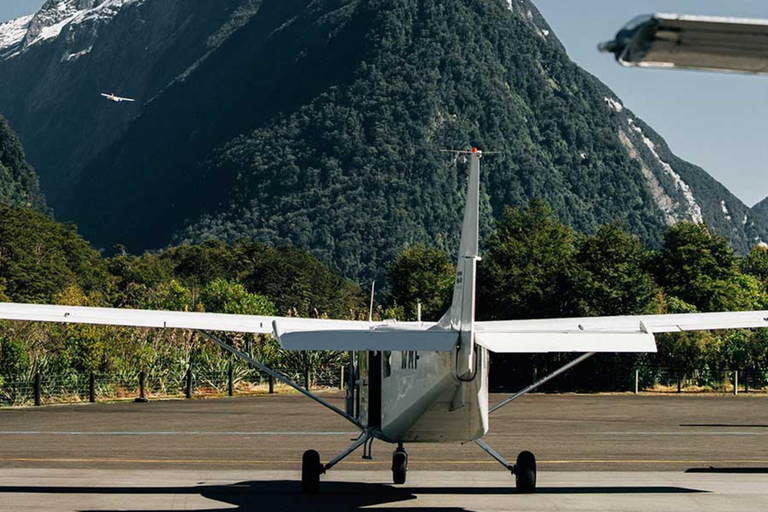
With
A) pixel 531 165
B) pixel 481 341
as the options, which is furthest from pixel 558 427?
pixel 531 165

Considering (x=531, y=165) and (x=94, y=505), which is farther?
(x=531, y=165)

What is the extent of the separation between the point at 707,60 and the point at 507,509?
10.3 m

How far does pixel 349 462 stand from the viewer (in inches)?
758

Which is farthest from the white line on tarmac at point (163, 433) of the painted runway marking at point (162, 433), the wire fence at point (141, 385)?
the wire fence at point (141, 385)

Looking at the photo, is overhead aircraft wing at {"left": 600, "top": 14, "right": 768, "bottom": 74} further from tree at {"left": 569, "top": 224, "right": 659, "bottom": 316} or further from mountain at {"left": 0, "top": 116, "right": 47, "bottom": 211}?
mountain at {"left": 0, "top": 116, "right": 47, "bottom": 211}

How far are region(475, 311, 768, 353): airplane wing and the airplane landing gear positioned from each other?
1522mm

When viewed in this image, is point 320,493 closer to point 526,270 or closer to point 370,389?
point 370,389

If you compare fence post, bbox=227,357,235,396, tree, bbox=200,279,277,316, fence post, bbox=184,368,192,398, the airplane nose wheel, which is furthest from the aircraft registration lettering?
tree, bbox=200,279,277,316

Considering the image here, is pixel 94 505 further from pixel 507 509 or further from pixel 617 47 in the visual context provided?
pixel 617 47

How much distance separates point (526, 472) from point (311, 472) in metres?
2.54

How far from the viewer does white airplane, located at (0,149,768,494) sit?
37.4 feet

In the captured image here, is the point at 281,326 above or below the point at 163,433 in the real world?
above

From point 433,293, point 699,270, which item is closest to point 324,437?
point 699,270

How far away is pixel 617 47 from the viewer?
315cm
